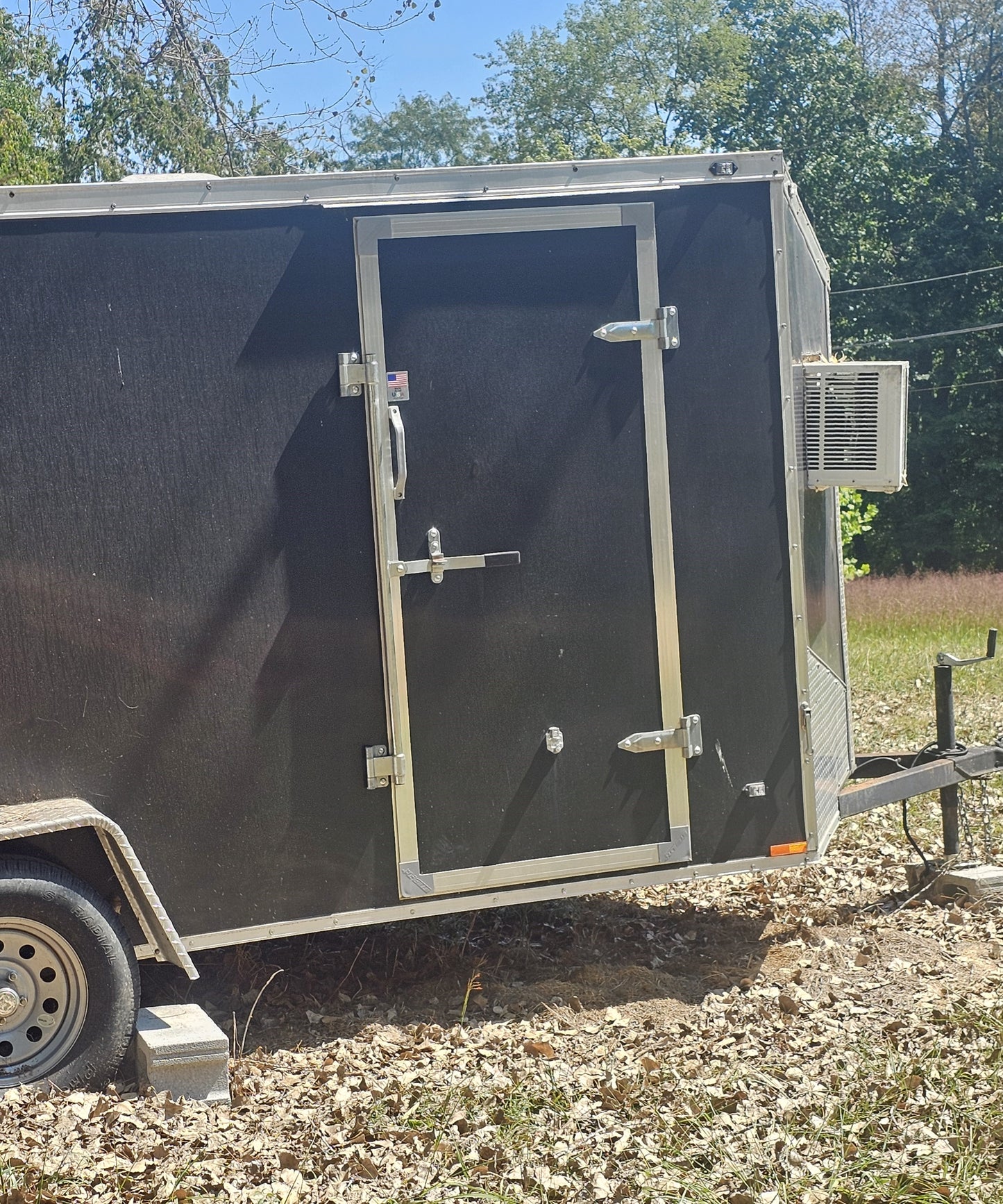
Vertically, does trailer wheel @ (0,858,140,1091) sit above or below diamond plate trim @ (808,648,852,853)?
below

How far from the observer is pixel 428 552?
4379mm

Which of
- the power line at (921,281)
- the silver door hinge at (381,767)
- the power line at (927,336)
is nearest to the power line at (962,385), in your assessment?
the power line at (927,336)

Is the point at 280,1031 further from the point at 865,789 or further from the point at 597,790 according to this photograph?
the point at 865,789

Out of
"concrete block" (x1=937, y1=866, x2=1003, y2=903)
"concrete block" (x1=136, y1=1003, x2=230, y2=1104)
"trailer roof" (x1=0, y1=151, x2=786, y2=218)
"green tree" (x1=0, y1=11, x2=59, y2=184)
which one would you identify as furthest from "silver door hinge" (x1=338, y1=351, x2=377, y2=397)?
"green tree" (x1=0, y1=11, x2=59, y2=184)

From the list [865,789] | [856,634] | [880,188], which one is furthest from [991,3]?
[865,789]

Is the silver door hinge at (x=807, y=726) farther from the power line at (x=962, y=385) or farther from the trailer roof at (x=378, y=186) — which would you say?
the power line at (x=962, y=385)

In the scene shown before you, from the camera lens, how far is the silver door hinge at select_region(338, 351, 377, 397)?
4.28m

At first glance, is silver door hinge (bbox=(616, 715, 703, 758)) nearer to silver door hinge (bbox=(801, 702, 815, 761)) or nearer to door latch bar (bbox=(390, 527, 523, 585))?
silver door hinge (bbox=(801, 702, 815, 761))

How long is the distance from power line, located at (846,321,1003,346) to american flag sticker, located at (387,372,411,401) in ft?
94.0

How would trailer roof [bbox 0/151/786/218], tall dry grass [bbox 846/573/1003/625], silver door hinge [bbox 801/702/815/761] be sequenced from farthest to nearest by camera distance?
1. tall dry grass [bbox 846/573/1003/625]
2. silver door hinge [bbox 801/702/815/761]
3. trailer roof [bbox 0/151/786/218]

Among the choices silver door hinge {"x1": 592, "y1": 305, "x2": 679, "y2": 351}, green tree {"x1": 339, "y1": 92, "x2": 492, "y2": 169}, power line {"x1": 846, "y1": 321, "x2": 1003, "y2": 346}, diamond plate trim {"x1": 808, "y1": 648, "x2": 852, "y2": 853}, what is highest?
green tree {"x1": 339, "y1": 92, "x2": 492, "y2": 169}

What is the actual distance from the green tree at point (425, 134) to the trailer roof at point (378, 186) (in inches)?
1400

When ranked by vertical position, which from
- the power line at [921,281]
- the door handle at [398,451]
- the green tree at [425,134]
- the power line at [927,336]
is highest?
the green tree at [425,134]

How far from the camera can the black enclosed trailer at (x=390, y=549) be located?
4.09 m
